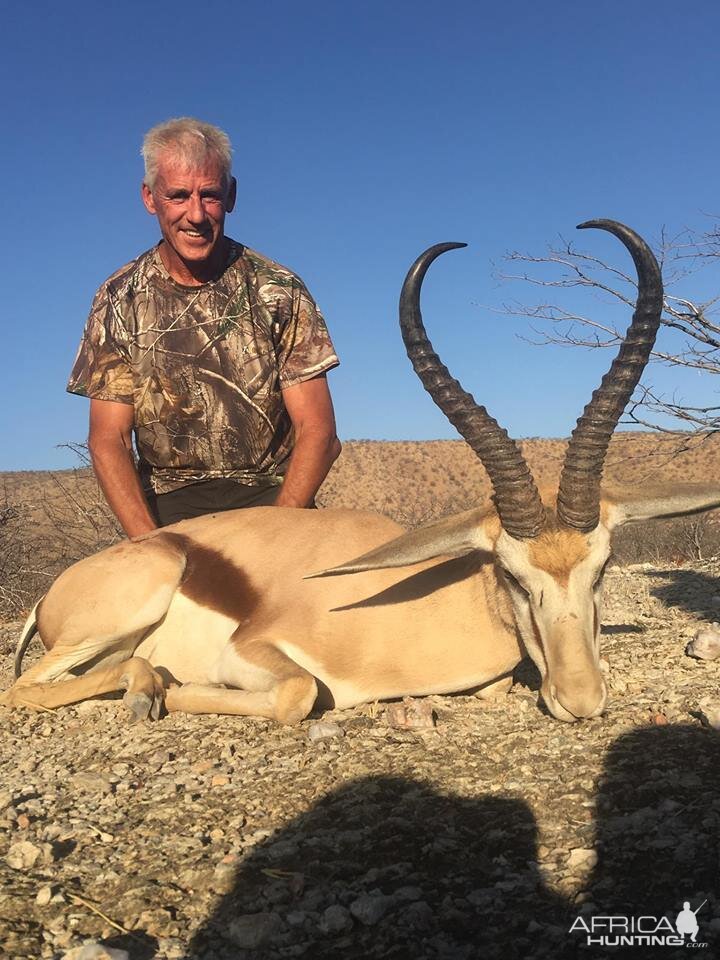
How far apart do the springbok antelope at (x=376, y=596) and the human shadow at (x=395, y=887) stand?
110 cm

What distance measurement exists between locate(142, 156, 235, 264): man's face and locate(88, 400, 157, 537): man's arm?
1437 millimetres

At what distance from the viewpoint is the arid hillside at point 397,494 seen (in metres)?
11.9

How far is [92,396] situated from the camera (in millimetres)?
7281

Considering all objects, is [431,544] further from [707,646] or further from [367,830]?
[707,646]

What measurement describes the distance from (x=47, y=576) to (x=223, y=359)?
672cm

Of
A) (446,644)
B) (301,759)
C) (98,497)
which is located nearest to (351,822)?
(301,759)

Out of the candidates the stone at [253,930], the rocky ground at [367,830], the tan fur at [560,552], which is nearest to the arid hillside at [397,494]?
the tan fur at [560,552]

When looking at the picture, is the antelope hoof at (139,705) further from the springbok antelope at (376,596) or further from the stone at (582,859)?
the stone at (582,859)

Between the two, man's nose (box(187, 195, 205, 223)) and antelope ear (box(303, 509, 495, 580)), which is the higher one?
man's nose (box(187, 195, 205, 223))

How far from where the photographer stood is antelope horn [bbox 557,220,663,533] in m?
4.32

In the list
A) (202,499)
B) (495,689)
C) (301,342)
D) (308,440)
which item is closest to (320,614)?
(495,689)

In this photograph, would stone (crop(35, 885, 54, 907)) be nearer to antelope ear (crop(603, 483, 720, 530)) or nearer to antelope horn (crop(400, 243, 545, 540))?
antelope horn (crop(400, 243, 545, 540))

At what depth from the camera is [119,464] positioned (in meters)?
7.14

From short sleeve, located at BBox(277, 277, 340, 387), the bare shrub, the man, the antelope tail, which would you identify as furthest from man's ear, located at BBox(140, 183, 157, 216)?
the bare shrub
